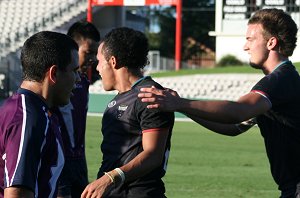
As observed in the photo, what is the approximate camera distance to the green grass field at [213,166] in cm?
1226

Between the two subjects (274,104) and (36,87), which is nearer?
(36,87)

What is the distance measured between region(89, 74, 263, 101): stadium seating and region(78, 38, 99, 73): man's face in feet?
78.1

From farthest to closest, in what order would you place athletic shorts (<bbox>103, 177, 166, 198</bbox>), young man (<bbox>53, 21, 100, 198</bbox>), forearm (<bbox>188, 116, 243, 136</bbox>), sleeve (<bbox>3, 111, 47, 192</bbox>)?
young man (<bbox>53, 21, 100, 198</bbox>) → forearm (<bbox>188, 116, 243, 136</bbox>) → athletic shorts (<bbox>103, 177, 166, 198</bbox>) → sleeve (<bbox>3, 111, 47, 192</bbox>)

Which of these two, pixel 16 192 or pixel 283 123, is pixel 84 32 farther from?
pixel 16 192

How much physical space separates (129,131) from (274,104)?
98 centimetres

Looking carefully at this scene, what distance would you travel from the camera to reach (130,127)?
574cm

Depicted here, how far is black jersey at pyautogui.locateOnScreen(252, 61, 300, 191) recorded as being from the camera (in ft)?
18.0

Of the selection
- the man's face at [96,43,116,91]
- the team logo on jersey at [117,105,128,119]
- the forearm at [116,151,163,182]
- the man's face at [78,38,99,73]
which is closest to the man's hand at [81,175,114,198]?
the forearm at [116,151,163,182]

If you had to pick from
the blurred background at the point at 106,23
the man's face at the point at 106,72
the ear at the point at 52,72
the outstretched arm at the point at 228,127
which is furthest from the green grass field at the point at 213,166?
the ear at the point at 52,72

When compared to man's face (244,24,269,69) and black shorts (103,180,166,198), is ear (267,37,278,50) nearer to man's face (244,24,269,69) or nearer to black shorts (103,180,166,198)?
man's face (244,24,269,69)

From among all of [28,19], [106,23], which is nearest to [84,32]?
[28,19]

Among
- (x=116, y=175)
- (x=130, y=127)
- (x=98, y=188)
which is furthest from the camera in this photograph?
(x=130, y=127)

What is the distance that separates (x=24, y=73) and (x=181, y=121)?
22705 mm

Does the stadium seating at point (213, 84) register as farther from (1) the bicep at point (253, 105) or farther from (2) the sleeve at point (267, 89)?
(1) the bicep at point (253, 105)
